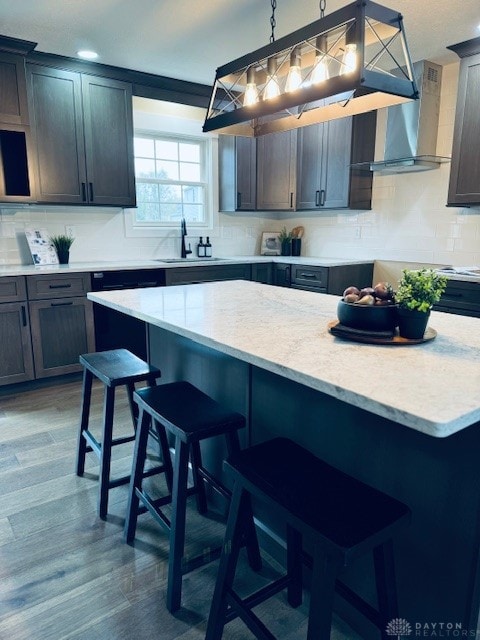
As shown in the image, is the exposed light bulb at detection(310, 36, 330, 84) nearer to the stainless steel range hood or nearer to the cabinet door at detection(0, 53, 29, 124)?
the stainless steel range hood

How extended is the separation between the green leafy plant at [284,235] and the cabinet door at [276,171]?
420mm

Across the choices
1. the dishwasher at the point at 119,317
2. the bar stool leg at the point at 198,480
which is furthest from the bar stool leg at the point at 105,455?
the dishwasher at the point at 119,317

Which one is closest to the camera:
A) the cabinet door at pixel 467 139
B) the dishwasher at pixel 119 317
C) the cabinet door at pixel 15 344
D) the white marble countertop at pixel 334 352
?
the white marble countertop at pixel 334 352

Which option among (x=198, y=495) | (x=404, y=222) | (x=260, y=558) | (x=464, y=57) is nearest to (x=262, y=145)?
(x=404, y=222)

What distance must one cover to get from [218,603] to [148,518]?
2.58ft

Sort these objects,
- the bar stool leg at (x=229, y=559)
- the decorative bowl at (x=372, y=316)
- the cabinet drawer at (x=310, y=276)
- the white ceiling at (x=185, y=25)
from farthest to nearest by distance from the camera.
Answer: the cabinet drawer at (x=310, y=276), the white ceiling at (x=185, y=25), the decorative bowl at (x=372, y=316), the bar stool leg at (x=229, y=559)

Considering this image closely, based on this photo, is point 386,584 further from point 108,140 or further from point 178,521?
point 108,140

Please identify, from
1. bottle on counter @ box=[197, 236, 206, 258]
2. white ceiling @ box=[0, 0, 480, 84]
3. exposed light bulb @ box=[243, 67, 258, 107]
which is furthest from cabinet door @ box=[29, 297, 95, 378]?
exposed light bulb @ box=[243, 67, 258, 107]

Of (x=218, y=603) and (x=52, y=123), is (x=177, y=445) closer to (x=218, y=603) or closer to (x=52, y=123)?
(x=218, y=603)

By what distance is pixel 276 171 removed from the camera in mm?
4691

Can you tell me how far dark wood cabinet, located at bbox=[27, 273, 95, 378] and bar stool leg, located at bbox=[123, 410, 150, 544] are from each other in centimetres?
202

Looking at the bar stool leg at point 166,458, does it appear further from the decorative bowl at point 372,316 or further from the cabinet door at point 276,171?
the cabinet door at point 276,171

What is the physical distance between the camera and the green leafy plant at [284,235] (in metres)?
5.05

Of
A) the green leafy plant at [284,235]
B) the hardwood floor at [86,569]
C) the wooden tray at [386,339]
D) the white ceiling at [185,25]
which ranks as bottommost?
the hardwood floor at [86,569]
